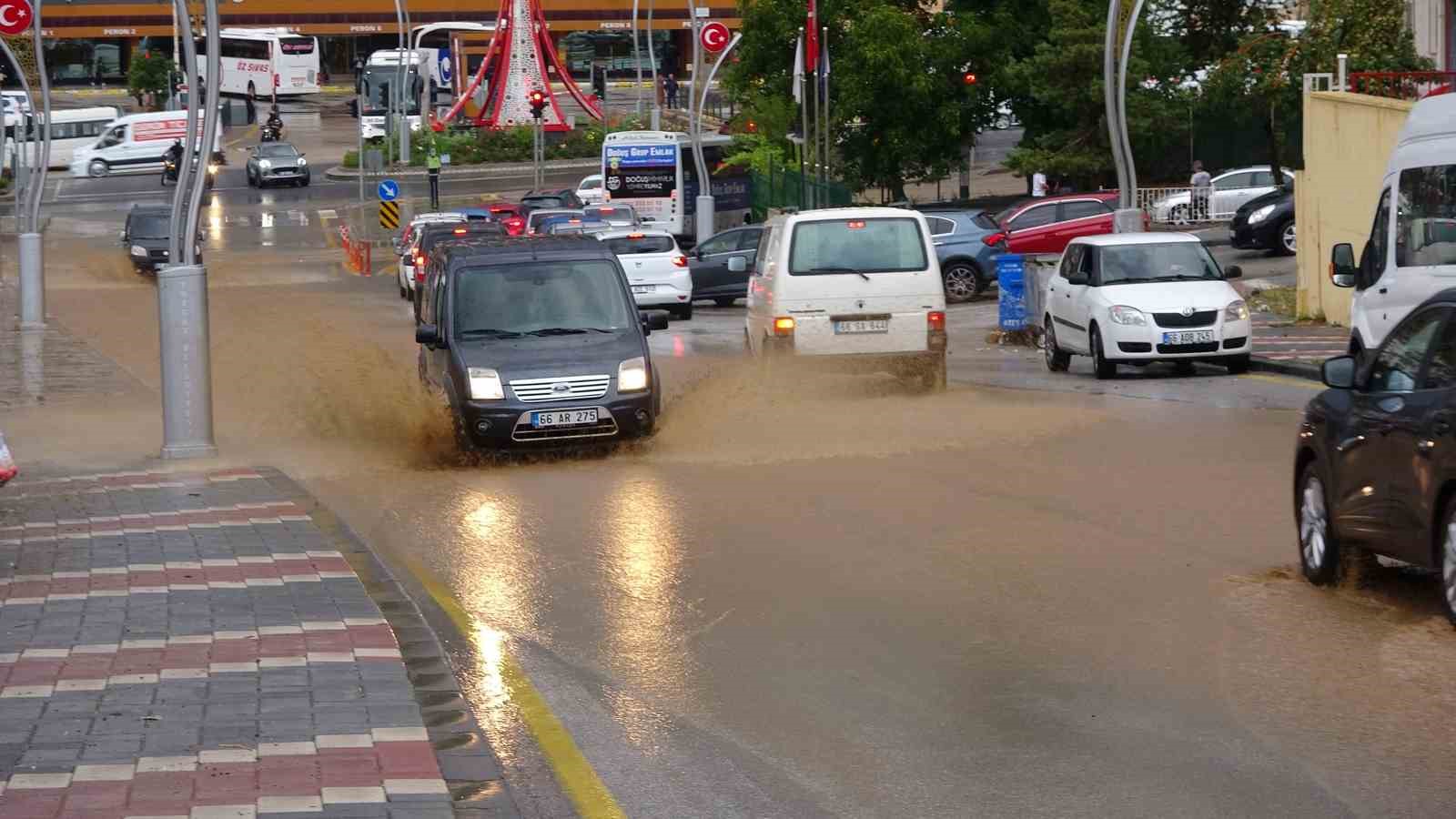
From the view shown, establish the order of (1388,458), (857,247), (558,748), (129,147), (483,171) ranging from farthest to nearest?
(129,147) → (483,171) → (857,247) → (1388,458) → (558,748)

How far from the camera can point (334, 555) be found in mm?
10922

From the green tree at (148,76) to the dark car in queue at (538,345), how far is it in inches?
3409

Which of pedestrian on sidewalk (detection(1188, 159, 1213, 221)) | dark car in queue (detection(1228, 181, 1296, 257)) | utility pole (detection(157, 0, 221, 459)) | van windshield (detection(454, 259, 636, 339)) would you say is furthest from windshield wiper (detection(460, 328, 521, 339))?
pedestrian on sidewalk (detection(1188, 159, 1213, 221))

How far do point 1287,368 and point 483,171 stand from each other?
64.3 m

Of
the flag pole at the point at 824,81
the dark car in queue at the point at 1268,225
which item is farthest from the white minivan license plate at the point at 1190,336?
the flag pole at the point at 824,81

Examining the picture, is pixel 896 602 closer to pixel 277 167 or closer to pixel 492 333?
pixel 492 333

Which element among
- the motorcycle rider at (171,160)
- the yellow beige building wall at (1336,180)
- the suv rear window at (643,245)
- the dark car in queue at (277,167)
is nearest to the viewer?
the yellow beige building wall at (1336,180)

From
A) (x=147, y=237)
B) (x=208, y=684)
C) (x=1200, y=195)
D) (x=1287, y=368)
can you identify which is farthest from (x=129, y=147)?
(x=208, y=684)

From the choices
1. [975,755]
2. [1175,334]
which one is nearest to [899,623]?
[975,755]

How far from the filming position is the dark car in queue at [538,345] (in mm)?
15922

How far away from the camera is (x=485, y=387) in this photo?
1593 centimetres

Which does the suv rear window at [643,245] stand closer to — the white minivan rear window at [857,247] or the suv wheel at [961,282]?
the suv wheel at [961,282]

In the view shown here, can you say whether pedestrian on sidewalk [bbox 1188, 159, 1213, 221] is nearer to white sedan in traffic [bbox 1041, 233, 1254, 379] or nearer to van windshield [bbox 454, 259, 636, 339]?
white sedan in traffic [bbox 1041, 233, 1254, 379]

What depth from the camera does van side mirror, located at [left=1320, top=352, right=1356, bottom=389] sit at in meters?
9.56
